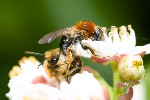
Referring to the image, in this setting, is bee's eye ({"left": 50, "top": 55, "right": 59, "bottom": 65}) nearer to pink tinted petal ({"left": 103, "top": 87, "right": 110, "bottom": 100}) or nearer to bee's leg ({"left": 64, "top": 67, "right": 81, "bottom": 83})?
bee's leg ({"left": 64, "top": 67, "right": 81, "bottom": 83})

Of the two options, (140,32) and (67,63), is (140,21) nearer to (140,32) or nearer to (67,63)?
(140,32)

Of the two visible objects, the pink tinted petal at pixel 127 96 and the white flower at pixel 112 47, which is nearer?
the pink tinted petal at pixel 127 96

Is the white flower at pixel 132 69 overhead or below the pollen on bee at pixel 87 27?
below

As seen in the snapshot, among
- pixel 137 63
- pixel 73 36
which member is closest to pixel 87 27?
pixel 73 36

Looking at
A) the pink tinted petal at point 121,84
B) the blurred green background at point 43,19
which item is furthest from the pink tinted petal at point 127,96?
the blurred green background at point 43,19

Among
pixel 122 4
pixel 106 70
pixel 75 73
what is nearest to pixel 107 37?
pixel 75 73

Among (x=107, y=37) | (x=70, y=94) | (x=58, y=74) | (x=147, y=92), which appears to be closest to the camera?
(x=70, y=94)

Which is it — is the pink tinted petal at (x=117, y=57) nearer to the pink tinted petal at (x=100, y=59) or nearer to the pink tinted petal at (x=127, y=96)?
the pink tinted petal at (x=100, y=59)

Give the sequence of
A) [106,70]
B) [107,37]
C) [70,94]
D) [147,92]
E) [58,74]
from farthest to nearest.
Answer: [106,70], [147,92], [107,37], [58,74], [70,94]
